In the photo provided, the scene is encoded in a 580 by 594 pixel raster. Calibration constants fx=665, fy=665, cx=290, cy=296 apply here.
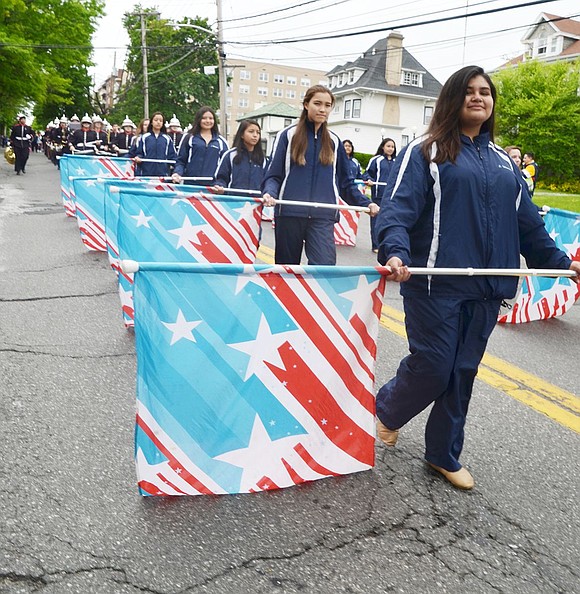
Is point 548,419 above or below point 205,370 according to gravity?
below

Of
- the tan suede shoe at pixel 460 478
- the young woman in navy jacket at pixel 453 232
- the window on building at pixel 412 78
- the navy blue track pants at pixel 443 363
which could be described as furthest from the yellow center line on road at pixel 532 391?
the window on building at pixel 412 78

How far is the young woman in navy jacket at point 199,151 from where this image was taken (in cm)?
970

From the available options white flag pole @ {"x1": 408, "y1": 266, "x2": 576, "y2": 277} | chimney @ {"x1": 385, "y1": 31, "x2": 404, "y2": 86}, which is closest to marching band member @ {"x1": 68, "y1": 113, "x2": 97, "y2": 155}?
white flag pole @ {"x1": 408, "y1": 266, "x2": 576, "y2": 277}

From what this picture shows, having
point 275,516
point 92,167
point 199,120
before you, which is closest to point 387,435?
point 275,516

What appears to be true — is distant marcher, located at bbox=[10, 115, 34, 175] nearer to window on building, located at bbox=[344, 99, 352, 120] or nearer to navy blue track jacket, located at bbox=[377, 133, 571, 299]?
navy blue track jacket, located at bbox=[377, 133, 571, 299]

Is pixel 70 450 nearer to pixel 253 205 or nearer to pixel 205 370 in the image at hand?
pixel 205 370

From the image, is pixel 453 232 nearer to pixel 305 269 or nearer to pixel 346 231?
pixel 305 269

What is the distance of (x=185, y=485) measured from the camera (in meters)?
2.85

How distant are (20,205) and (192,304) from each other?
45.5 feet

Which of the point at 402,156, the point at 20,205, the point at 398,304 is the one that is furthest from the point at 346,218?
the point at 402,156

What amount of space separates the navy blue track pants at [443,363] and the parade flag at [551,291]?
367 centimetres

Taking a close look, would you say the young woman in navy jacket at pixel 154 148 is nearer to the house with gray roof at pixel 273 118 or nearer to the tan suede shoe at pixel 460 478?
the tan suede shoe at pixel 460 478

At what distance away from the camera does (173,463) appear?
2.80 metres

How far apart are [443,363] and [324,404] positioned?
57 centimetres
